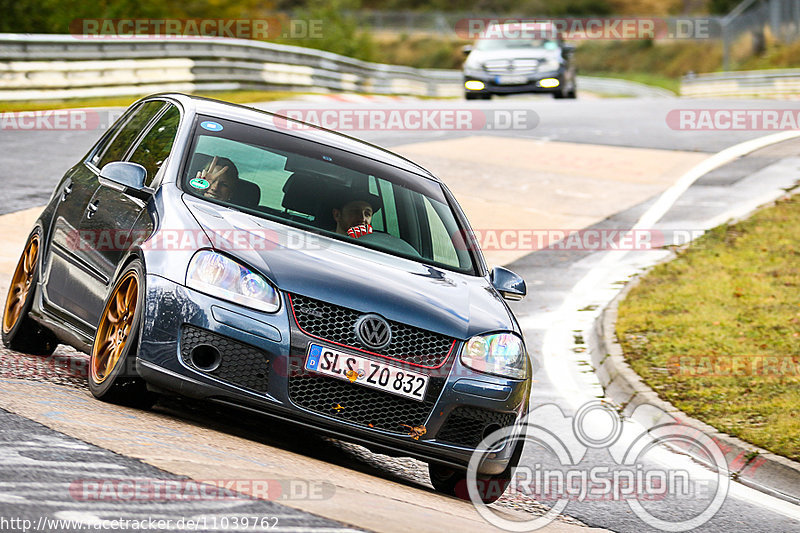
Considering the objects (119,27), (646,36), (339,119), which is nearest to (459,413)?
(339,119)

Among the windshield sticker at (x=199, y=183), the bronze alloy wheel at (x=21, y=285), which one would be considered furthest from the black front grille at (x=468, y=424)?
the bronze alloy wheel at (x=21, y=285)

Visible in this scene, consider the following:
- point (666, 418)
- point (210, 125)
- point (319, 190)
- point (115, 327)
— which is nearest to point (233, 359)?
point (115, 327)

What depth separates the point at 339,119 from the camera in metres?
21.0

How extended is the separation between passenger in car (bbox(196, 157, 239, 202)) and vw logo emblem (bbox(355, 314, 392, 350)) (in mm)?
1268

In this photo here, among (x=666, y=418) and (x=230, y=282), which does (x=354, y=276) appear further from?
(x=666, y=418)

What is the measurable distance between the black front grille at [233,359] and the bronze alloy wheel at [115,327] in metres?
0.34

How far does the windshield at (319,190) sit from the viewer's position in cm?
613

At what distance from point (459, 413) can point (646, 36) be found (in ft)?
265

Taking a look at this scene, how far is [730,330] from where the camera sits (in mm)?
10367

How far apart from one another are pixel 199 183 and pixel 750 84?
3685 cm

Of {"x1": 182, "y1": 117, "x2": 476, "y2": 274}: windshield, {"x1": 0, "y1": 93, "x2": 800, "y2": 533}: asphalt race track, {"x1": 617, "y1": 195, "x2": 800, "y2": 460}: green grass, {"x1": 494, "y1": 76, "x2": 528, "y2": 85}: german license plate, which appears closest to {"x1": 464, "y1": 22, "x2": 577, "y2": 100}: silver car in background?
{"x1": 494, "y1": 76, "x2": 528, "y2": 85}: german license plate

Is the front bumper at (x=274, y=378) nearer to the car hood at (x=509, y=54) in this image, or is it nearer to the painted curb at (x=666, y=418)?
the painted curb at (x=666, y=418)

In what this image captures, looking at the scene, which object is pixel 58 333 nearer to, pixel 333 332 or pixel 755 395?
pixel 333 332

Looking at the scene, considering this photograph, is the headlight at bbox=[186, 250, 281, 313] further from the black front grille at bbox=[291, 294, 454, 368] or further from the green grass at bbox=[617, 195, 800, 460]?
the green grass at bbox=[617, 195, 800, 460]
